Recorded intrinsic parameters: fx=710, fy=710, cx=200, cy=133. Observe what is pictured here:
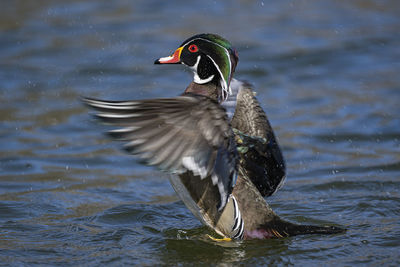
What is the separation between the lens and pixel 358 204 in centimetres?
600

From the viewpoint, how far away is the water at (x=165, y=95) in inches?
203

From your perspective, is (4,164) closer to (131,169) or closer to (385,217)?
(131,169)

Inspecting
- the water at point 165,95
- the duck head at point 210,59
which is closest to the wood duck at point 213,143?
the duck head at point 210,59

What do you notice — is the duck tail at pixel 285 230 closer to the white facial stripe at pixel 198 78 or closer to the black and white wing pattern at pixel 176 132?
the black and white wing pattern at pixel 176 132

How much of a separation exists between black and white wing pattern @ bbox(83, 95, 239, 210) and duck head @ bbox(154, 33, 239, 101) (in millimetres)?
714

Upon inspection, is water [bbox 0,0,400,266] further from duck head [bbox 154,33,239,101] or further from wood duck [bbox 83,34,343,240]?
duck head [bbox 154,33,239,101]

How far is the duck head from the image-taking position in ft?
16.9

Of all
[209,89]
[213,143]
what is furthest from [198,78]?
[213,143]

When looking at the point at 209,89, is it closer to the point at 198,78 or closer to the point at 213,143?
the point at 198,78

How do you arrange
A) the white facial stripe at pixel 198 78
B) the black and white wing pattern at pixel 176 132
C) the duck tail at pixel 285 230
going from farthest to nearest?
the white facial stripe at pixel 198 78
the duck tail at pixel 285 230
the black and white wing pattern at pixel 176 132

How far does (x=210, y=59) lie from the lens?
17.1ft

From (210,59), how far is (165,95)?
3.76 meters

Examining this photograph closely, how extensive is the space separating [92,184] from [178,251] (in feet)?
6.42

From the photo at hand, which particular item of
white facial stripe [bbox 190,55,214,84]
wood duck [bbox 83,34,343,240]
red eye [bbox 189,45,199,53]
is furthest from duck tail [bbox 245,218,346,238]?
red eye [bbox 189,45,199,53]
